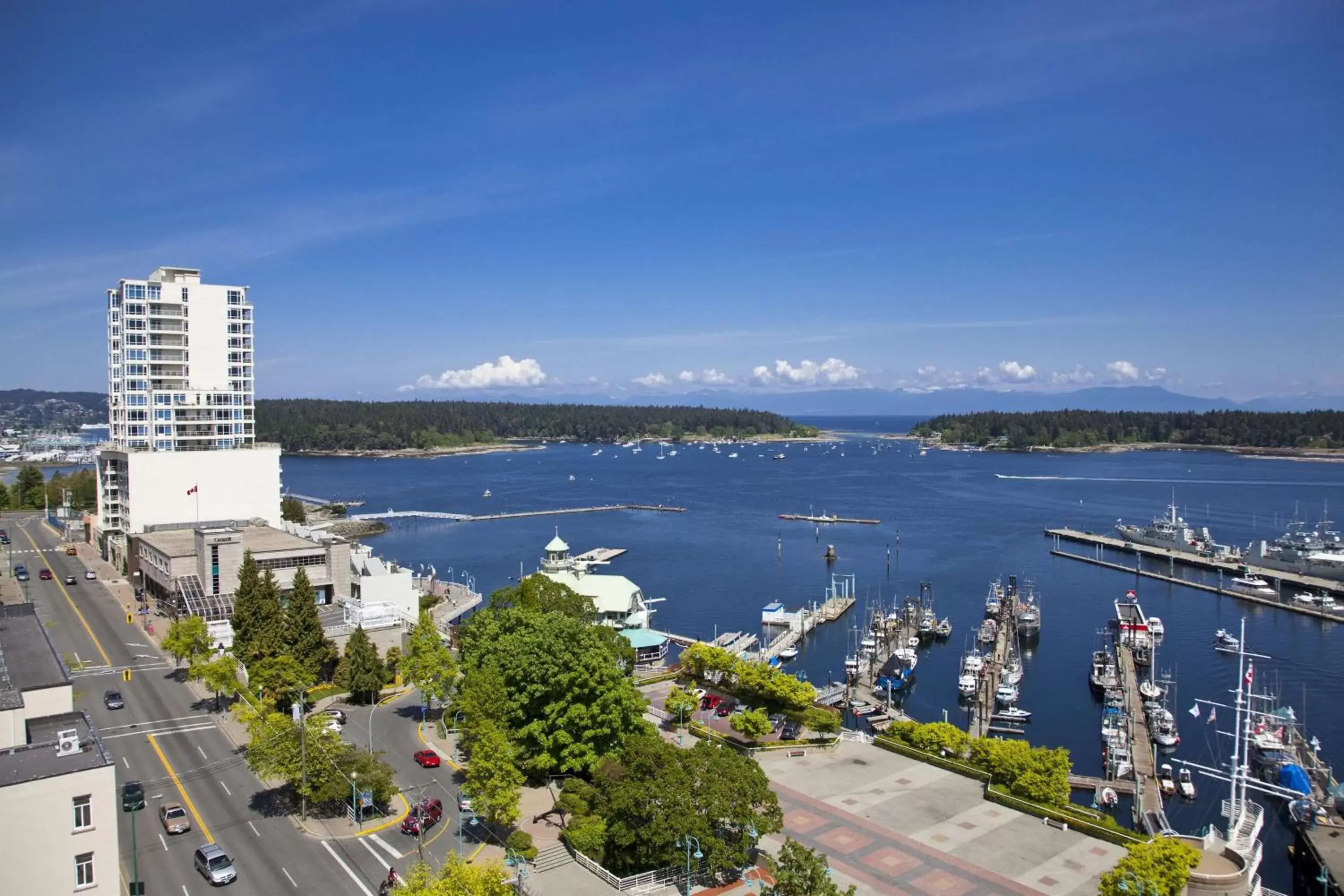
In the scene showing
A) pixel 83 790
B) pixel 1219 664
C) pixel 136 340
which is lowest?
pixel 1219 664

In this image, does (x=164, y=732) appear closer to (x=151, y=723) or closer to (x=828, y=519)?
(x=151, y=723)

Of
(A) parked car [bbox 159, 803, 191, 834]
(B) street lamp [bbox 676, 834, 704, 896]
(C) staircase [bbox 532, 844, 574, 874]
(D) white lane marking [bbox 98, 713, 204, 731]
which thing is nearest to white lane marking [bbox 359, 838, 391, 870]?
(C) staircase [bbox 532, 844, 574, 874]

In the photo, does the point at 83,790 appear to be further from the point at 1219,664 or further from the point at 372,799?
the point at 1219,664

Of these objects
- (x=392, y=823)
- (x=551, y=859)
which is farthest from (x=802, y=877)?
(x=392, y=823)

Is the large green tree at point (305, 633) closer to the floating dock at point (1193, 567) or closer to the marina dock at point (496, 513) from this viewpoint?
the floating dock at point (1193, 567)

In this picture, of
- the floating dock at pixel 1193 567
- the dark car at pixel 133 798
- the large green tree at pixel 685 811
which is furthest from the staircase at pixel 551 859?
the floating dock at pixel 1193 567

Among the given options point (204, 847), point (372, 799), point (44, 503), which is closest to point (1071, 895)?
point (372, 799)

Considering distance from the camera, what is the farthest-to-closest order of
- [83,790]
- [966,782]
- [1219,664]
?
[1219,664]
[966,782]
[83,790]
